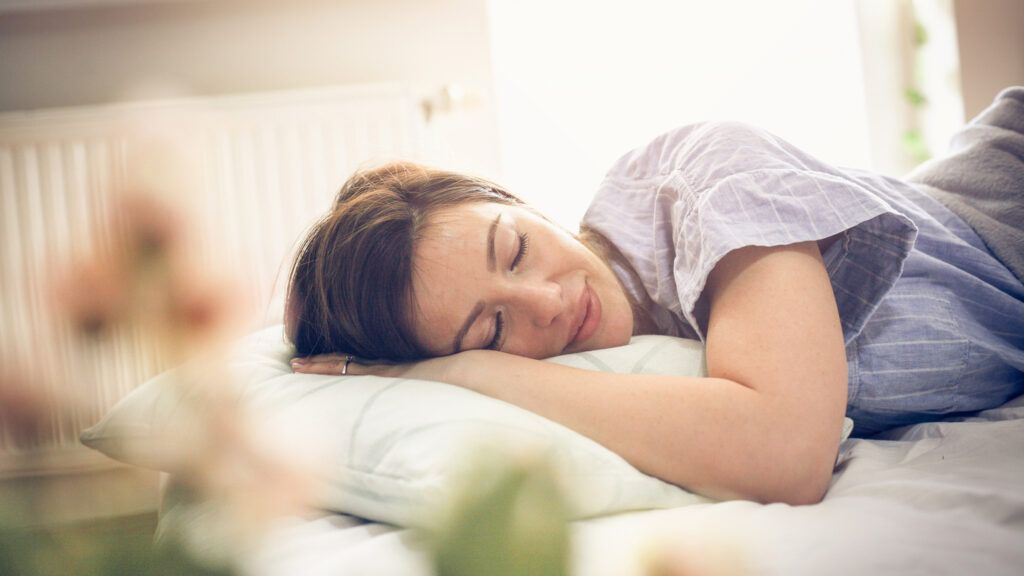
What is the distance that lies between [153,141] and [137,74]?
2.07 m

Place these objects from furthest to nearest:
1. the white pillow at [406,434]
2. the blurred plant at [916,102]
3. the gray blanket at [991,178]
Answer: the blurred plant at [916,102], the gray blanket at [991,178], the white pillow at [406,434]

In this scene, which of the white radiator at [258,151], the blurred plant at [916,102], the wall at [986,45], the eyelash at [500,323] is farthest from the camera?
the blurred plant at [916,102]

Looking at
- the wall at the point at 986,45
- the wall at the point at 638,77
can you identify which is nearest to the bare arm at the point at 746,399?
the wall at the point at 638,77

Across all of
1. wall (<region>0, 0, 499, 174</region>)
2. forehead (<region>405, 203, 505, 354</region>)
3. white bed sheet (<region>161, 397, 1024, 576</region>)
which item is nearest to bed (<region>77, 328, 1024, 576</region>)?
white bed sheet (<region>161, 397, 1024, 576</region>)

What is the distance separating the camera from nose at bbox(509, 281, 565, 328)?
822mm

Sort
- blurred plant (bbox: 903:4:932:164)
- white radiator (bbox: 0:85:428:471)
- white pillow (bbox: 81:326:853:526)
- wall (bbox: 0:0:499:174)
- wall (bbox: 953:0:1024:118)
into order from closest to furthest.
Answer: white pillow (bbox: 81:326:853:526) < white radiator (bbox: 0:85:428:471) < wall (bbox: 0:0:499:174) < wall (bbox: 953:0:1024:118) < blurred plant (bbox: 903:4:932:164)

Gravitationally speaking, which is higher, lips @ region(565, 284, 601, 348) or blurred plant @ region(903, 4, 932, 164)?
blurred plant @ region(903, 4, 932, 164)

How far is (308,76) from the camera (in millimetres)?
2033

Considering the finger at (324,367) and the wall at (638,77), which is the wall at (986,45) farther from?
the finger at (324,367)

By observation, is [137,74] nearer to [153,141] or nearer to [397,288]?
[397,288]

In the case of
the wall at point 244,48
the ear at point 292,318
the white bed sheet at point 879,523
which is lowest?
the white bed sheet at point 879,523

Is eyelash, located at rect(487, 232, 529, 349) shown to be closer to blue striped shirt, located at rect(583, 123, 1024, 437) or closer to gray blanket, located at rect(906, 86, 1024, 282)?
blue striped shirt, located at rect(583, 123, 1024, 437)

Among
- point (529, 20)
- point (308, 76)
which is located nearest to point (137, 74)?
point (308, 76)

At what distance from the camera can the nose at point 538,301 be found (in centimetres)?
82
